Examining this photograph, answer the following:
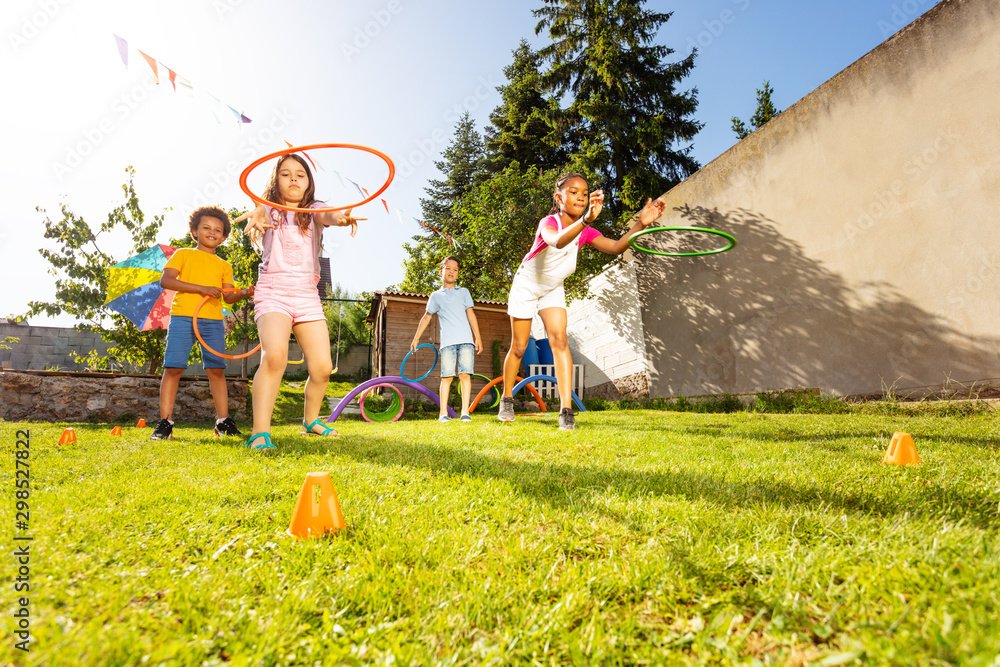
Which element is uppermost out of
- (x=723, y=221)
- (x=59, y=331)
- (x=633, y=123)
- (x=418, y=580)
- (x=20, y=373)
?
(x=633, y=123)

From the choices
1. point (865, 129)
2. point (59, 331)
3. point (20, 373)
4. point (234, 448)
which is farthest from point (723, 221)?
point (59, 331)

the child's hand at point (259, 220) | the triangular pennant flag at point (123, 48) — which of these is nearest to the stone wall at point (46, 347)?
the triangular pennant flag at point (123, 48)

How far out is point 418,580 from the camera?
45.1 inches

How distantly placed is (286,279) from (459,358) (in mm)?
3168

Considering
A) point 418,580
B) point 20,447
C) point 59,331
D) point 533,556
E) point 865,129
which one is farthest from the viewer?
point 59,331

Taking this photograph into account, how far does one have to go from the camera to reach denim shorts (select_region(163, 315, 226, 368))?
4.34m

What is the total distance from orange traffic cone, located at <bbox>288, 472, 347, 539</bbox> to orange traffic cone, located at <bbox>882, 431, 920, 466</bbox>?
7.80 ft

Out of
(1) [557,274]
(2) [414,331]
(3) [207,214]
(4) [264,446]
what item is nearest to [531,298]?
(1) [557,274]

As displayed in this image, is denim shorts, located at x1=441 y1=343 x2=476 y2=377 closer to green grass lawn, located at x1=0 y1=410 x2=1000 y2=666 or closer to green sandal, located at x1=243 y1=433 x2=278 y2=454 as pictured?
green sandal, located at x1=243 y1=433 x2=278 y2=454

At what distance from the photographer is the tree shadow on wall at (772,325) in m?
5.46

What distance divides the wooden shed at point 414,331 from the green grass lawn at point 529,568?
34.8 feet

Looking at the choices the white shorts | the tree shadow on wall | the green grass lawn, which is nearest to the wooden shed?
the tree shadow on wall

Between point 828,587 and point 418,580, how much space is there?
893 mm

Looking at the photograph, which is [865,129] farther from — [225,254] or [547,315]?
[225,254]
